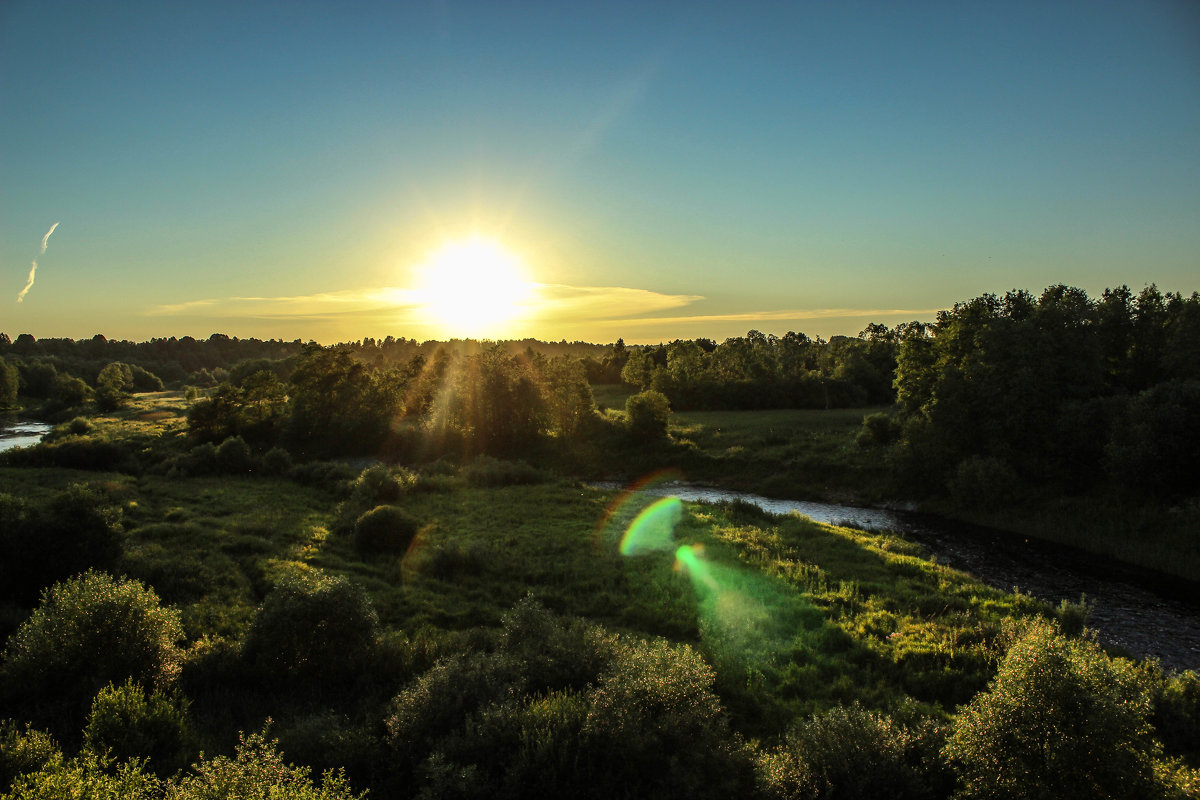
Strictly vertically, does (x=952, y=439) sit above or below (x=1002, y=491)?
above

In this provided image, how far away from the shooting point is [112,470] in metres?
49.6

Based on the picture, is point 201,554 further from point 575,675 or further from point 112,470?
point 112,470

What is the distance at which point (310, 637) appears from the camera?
1568cm

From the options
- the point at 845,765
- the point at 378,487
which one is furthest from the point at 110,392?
the point at 845,765

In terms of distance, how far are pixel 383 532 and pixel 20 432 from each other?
102285mm

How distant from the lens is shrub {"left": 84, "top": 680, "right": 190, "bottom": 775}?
1070cm

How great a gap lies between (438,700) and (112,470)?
54.7 metres

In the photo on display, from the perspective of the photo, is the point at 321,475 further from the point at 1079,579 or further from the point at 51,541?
the point at 1079,579

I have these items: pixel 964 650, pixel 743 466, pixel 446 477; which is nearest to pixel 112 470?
pixel 446 477

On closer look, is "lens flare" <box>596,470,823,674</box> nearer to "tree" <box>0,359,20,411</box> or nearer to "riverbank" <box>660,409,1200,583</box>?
"riverbank" <box>660,409,1200,583</box>

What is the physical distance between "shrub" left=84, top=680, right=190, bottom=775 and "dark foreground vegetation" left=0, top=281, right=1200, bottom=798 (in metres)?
0.06

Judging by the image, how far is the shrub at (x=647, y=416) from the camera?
66938mm

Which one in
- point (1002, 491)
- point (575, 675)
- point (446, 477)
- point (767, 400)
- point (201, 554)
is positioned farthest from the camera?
point (767, 400)


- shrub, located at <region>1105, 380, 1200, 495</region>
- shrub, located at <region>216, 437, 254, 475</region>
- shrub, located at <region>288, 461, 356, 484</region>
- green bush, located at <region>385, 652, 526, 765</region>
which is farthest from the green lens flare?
shrub, located at <region>216, 437, 254, 475</region>
